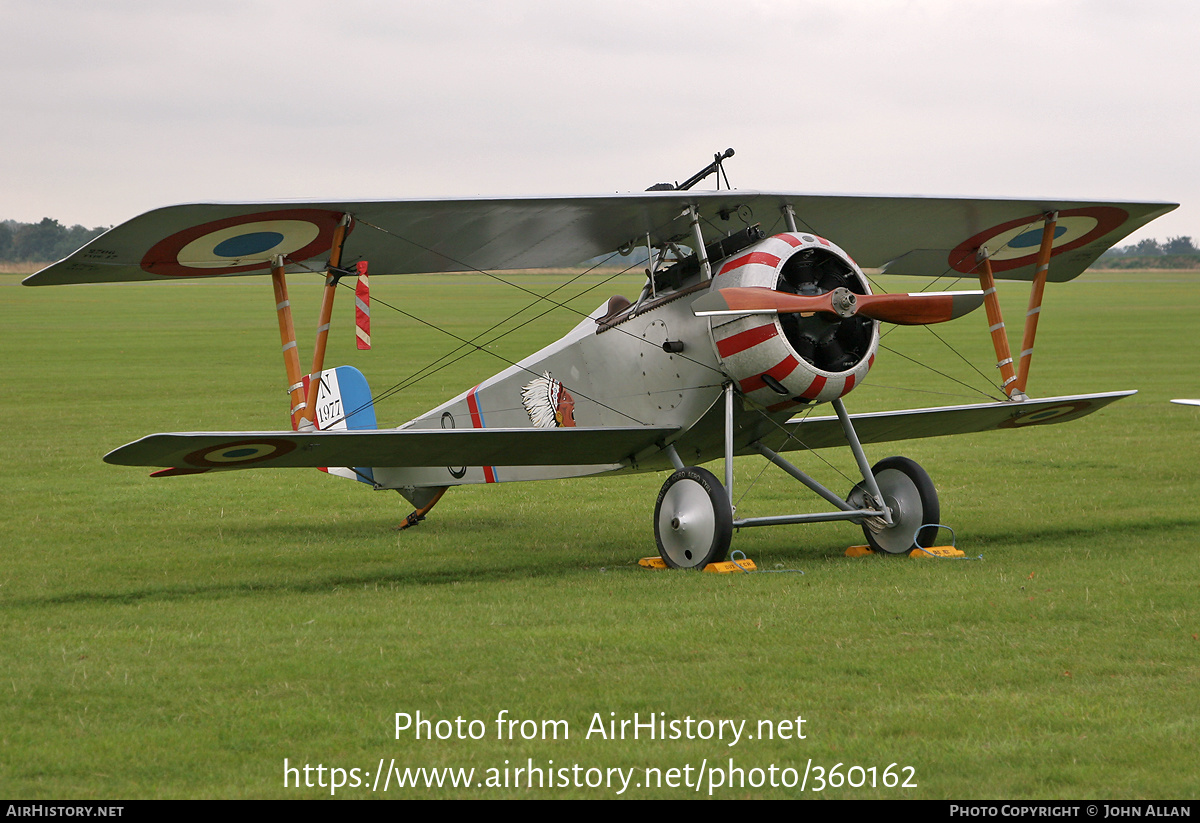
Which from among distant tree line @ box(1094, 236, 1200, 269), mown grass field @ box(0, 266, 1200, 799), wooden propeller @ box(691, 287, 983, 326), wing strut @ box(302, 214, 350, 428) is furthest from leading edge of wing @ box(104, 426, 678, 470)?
distant tree line @ box(1094, 236, 1200, 269)

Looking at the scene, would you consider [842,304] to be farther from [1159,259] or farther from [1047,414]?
[1159,259]

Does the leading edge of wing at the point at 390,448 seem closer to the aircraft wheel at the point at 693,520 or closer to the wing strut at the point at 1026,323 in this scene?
the aircraft wheel at the point at 693,520

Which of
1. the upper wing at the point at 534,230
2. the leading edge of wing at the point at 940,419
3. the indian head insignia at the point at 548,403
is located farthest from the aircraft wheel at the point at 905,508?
the indian head insignia at the point at 548,403

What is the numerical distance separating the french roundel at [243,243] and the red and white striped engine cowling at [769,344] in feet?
9.37

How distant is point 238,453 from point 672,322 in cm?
336

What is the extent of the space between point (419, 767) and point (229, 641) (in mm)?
2544

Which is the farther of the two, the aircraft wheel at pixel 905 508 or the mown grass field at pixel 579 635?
the aircraft wheel at pixel 905 508

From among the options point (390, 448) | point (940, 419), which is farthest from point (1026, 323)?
point (390, 448)

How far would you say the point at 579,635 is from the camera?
6.88 meters

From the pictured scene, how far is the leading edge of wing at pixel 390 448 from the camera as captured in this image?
27.0 ft

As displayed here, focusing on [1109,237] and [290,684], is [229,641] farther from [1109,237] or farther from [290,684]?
[1109,237]

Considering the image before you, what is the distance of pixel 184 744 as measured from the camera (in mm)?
5012

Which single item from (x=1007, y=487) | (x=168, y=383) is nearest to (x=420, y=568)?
(x=1007, y=487)
